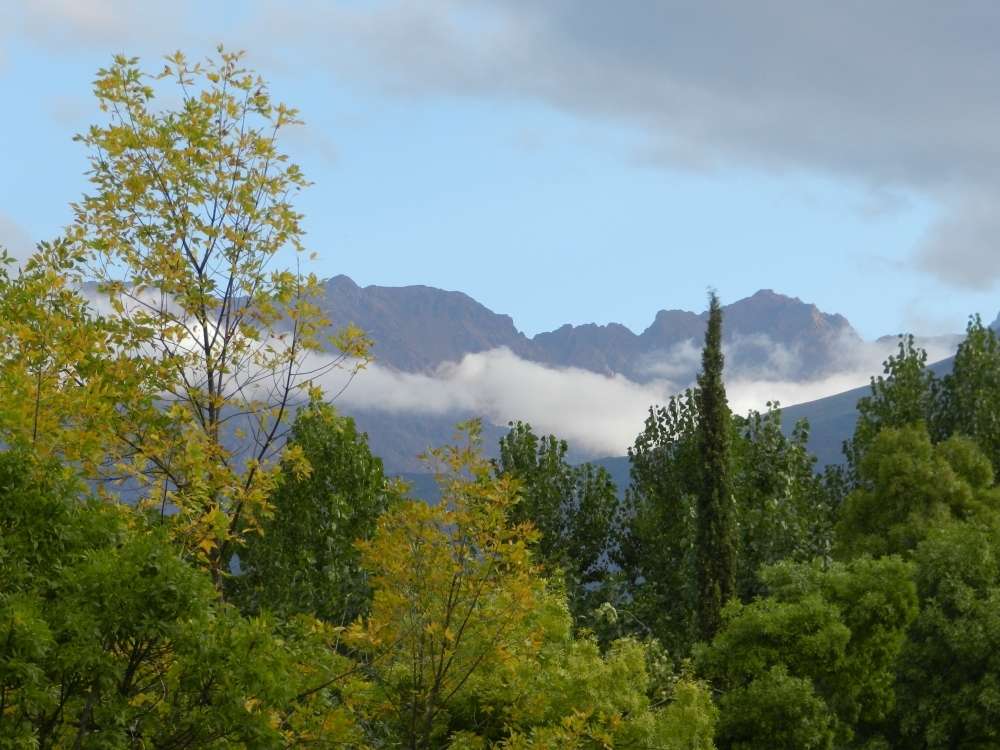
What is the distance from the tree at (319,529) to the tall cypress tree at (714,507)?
35.1 ft

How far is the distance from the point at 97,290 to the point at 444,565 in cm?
503

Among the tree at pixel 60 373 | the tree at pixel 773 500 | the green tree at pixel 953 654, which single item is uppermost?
the tree at pixel 60 373

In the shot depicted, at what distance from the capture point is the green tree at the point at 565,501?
150 ft

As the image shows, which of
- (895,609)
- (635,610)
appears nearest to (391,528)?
(895,609)

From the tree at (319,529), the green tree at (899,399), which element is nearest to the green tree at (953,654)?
the tree at (319,529)

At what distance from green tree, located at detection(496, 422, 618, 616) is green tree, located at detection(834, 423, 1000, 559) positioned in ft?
33.1

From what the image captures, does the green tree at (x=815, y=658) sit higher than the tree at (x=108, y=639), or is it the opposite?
the tree at (x=108, y=639)

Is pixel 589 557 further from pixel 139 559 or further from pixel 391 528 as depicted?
pixel 139 559

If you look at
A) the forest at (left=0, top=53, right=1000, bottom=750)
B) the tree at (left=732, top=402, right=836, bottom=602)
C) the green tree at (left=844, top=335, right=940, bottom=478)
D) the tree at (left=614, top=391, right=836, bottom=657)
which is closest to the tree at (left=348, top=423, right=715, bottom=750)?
the forest at (left=0, top=53, right=1000, bottom=750)

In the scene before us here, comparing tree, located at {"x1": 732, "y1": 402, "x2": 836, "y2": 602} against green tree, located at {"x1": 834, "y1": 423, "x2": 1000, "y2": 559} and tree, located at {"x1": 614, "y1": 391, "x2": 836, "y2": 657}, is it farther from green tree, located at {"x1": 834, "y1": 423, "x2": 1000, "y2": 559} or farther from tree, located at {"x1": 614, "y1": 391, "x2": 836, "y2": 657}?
green tree, located at {"x1": 834, "y1": 423, "x2": 1000, "y2": 559}

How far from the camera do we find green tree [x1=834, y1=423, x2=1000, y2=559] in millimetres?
38156

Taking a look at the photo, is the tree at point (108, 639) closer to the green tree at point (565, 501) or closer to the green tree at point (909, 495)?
the green tree at point (909, 495)

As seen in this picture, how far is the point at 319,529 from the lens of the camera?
3466cm

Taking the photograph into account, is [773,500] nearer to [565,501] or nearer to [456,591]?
[565,501]
